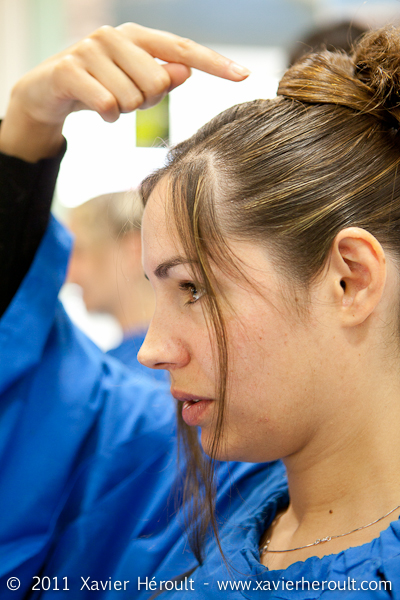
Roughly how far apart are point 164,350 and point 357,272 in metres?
0.24

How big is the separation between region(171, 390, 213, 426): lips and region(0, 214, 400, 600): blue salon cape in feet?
0.59

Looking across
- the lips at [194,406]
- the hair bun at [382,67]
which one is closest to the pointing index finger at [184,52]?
the hair bun at [382,67]

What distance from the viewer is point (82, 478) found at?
89cm

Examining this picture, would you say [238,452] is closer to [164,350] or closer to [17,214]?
[164,350]

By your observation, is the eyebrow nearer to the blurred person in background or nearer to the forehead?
the forehead

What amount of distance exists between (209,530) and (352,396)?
32 cm

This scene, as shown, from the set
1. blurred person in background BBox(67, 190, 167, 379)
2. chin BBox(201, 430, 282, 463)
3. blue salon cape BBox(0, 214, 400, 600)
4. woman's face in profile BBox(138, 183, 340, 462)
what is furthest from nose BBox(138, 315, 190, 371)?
blurred person in background BBox(67, 190, 167, 379)

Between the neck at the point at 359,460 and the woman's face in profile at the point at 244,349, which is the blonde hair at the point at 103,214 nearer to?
the woman's face in profile at the point at 244,349

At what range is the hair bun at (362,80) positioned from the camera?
636 millimetres

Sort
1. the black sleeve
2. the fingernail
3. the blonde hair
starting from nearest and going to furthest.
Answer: the fingernail < the black sleeve < the blonde hair

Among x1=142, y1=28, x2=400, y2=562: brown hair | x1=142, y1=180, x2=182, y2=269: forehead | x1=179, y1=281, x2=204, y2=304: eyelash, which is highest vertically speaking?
x1=142, y1=28, x2=400, y2=562: brown hair

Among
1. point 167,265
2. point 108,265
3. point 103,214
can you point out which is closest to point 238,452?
point 167,265

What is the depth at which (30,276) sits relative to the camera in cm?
89

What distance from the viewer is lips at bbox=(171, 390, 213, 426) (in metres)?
0.67
